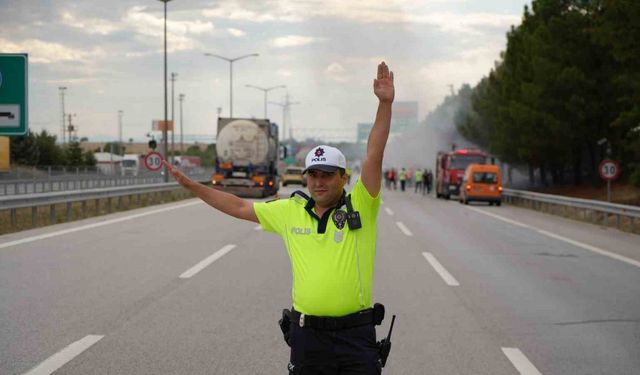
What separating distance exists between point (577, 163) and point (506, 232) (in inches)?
1266

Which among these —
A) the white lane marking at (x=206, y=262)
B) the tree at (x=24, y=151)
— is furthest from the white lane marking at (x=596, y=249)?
A: the tree at (x=24, y=151)

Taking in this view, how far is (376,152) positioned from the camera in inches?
170

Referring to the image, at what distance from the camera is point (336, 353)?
406 centimetres

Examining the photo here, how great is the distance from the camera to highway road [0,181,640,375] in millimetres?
7164

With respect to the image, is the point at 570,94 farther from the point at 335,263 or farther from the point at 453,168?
the point at 335,263

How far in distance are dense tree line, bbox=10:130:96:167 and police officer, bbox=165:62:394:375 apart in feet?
252

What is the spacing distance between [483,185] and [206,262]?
2726cm

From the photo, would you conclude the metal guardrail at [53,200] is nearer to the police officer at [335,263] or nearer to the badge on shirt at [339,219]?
the police officer at [335,263]

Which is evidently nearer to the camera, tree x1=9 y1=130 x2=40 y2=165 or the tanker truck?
the tanker truck

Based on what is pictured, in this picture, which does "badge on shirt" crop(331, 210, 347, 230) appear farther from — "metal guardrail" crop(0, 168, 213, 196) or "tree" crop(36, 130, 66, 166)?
"tree" crop(36, 130, 66, 166)

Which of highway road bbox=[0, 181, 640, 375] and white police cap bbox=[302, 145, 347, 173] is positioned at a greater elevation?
white police cap bbox=[302, 145, 347, 173]

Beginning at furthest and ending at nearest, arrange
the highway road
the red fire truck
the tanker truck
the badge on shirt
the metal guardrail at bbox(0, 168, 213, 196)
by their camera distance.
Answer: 1. the red fire truck
2. the metal guardrail at bbox(0, 168, 213, 196)
3. the tanker truck
4. the highway road
5. the badge on shirt

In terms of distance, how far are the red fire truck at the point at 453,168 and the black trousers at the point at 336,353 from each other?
137 ft

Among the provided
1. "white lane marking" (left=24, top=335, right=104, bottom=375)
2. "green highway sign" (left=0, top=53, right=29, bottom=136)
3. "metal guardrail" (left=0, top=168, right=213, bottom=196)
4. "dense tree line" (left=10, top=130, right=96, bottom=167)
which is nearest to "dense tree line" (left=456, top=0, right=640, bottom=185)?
"metal guardrail" (left=0, top=168, right=213, bottom=196)
